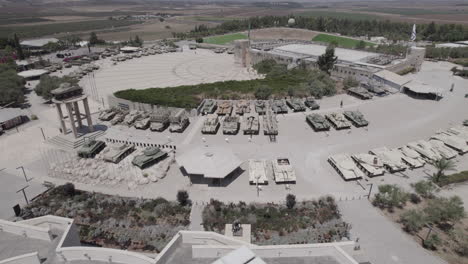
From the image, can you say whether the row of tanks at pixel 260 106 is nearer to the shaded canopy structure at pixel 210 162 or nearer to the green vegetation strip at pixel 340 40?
the shaded canopy structure at pixel 210 162

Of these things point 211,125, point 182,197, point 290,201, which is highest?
point 211,125

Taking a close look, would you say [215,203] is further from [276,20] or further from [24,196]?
[276,20]

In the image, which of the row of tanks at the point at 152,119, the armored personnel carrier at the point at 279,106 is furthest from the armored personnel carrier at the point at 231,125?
the armored personnel carrier at the point at 279,106

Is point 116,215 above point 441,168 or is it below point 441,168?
below

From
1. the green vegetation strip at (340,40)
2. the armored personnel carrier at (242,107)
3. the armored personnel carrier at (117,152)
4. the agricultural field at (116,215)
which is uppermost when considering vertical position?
the green vegetation strip at (340,40)

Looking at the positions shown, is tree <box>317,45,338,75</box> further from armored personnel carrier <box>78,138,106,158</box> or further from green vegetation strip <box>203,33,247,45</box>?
green vegetation strip <box>203,33,247,45</box>

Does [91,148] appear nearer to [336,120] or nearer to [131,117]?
[131,117]

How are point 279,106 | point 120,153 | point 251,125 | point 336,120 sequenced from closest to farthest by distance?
point 120,153 → point 251,125 → point 336,120 → point 279,106

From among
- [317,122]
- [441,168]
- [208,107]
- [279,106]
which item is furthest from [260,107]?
[441,168]
